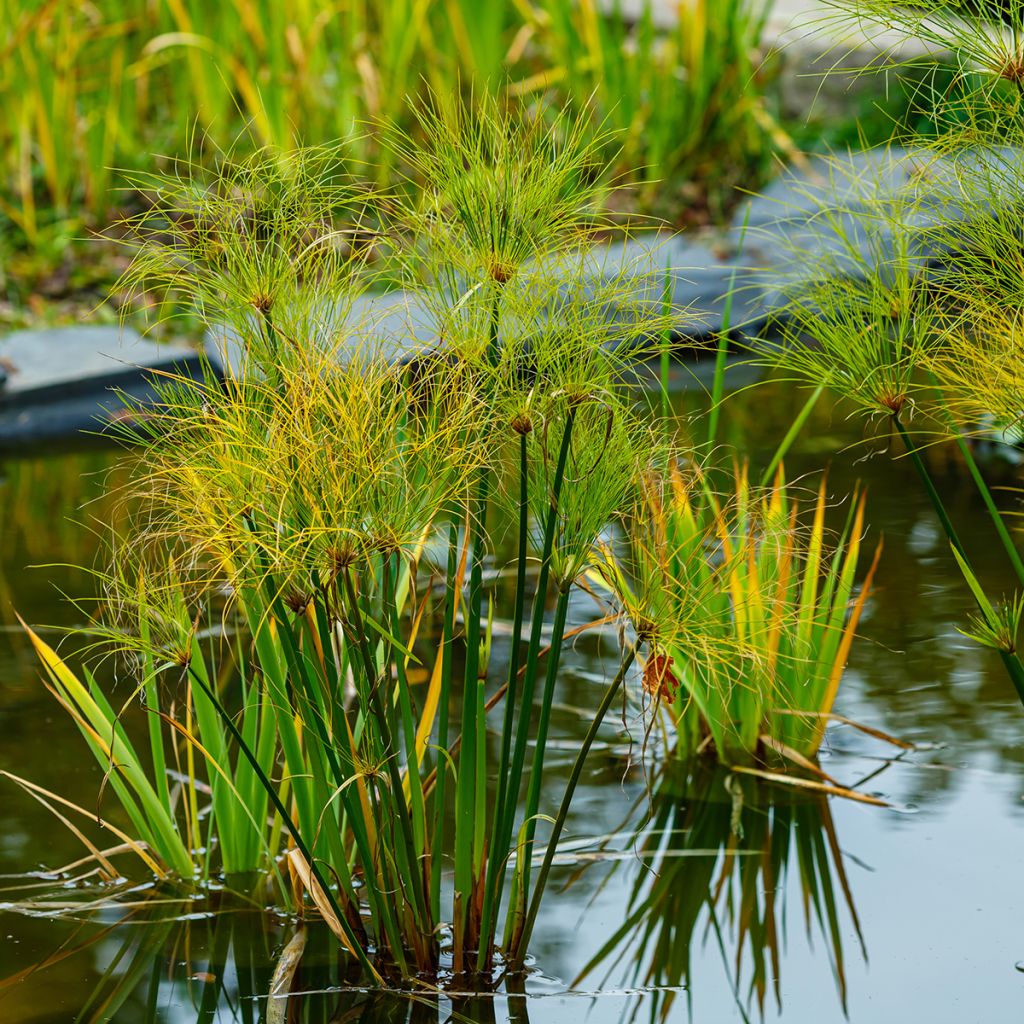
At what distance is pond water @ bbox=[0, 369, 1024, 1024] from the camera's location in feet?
6.62

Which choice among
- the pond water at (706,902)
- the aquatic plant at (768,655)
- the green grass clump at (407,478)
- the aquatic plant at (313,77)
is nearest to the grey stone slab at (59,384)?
the aquatic plant at (313,77)

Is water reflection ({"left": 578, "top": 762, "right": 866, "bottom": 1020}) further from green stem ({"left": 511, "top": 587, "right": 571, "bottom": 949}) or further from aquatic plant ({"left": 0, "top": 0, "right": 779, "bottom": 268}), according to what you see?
aquatic plant ({"left": 0, "top": 0, "right": 779, "bottom": 268})

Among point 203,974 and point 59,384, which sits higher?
point 59,384

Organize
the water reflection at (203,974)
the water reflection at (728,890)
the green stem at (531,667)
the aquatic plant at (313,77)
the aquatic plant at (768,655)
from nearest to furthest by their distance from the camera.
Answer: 1. the green stem at (531,667)
2. the water reflection at (203,974)
3. the water reflection at (728,890)
4. the aquatic plant at (768,655)
5. the aquatic plant at (313,77)

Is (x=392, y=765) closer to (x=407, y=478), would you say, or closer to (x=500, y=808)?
(x=500, y=808)

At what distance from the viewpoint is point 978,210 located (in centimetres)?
182

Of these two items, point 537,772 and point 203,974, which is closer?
point 537,772

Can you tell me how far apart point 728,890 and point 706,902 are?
0.05 m

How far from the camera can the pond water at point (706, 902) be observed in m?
2.02

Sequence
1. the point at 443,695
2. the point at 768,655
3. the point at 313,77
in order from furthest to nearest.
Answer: the point at 313,77 < the point at 768,655 < the point at 443,695

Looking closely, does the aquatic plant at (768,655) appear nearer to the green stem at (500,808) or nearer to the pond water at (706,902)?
the pond water at (706,902)

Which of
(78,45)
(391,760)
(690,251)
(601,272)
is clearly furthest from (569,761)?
(78,45)

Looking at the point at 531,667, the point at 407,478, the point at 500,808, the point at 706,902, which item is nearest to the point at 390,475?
the point at 407,478

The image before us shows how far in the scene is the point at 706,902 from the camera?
2.29 metres
